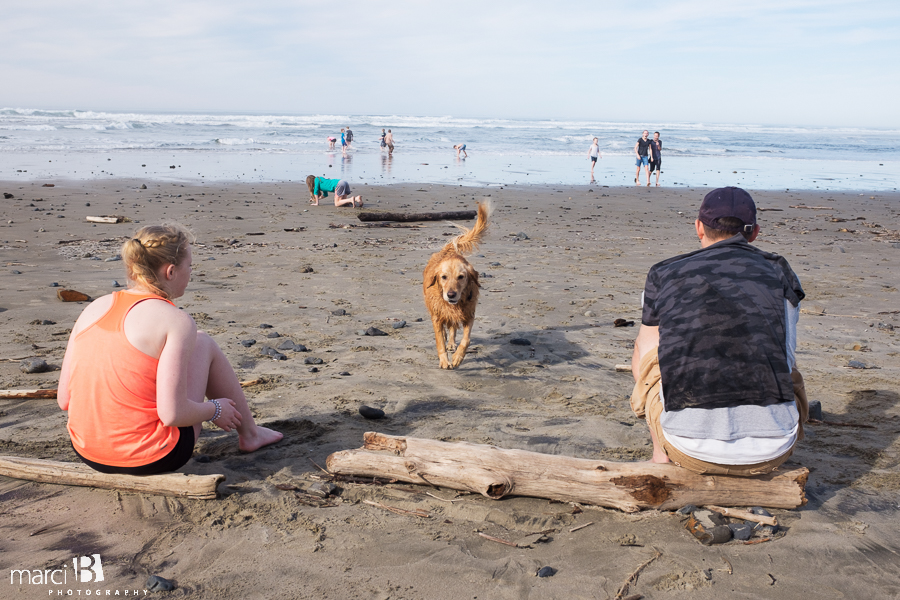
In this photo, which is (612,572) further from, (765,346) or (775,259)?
(775,259)

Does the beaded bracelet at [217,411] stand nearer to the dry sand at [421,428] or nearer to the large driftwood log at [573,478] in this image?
the dry sand at [421,428]

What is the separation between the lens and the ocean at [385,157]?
74.6 ft

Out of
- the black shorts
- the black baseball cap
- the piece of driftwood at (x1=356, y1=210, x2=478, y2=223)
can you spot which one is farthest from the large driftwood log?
the piece of driftwood at (x1=356, y1=210, x2=478, y2=223)

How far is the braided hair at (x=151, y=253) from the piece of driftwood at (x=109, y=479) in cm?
89

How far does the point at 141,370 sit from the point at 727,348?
8.54 feet

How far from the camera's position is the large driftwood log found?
3.03 meters

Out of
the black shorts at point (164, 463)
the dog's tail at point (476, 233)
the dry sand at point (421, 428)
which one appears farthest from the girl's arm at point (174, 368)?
the dog's tail at point (476, 233)

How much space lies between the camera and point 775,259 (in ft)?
9.45

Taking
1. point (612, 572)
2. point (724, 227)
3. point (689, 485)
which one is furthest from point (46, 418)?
point (724, 227)

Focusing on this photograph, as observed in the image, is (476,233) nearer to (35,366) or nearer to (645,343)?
(645,343)

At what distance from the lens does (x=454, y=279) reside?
6109mm

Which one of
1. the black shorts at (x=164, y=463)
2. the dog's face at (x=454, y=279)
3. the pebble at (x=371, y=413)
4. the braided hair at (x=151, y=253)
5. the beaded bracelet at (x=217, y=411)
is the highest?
the braided hair at (x=151, y=253)

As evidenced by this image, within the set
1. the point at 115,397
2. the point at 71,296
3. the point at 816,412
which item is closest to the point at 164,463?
the point at 115,397

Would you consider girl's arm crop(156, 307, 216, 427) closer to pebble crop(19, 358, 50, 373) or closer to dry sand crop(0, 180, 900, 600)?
dry sand crop(0, 180, 900, 600)
